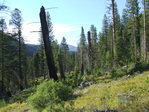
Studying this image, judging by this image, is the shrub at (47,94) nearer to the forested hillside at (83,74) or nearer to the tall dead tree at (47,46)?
the forested hillside at (83,74)

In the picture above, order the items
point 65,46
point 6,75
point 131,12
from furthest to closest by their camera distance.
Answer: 1. point 65,46
2. point 131,12
3. point 6,75

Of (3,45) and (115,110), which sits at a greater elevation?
(3,45)

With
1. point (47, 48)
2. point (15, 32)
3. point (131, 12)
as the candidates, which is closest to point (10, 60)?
point (15, 32)

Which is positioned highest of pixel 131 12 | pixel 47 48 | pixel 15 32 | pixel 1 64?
pixel 131 12

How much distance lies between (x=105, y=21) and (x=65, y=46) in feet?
67.6

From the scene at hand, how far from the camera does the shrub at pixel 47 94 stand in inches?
210

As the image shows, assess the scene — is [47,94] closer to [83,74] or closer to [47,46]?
[47,46]

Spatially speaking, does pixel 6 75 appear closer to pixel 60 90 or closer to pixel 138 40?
pixel 60 90

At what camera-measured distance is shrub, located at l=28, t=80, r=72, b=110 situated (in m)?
5.34

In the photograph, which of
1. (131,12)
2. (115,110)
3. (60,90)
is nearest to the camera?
(115,110)

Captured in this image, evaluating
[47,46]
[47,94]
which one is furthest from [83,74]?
[47,94]

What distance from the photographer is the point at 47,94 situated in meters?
5.04

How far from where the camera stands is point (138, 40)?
144 feet

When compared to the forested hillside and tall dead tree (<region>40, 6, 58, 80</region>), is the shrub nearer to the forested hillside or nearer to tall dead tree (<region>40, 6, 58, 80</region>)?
the forested hillside
